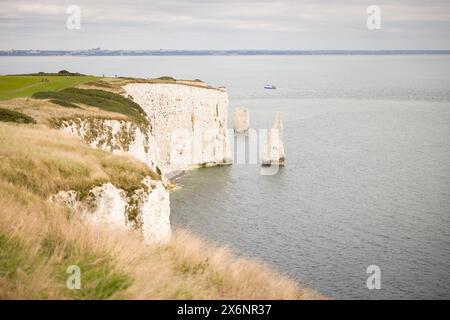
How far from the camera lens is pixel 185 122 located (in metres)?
68.2

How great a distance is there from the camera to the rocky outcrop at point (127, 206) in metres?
14.9

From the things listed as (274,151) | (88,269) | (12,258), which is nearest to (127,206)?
(88,269)

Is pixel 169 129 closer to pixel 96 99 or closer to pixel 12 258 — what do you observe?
pixel 96 99

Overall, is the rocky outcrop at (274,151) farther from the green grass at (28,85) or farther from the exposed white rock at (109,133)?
the exposed white rock at (109,133)

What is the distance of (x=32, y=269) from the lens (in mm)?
8094

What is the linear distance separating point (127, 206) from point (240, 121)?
251ft

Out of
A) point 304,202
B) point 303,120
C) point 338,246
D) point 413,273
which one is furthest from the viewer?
point 303,120

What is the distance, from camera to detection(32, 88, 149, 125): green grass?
4344cm

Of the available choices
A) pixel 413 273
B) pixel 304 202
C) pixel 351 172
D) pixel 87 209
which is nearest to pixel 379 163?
pixel 351 172

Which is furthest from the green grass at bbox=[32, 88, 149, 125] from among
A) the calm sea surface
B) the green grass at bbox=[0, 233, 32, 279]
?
the green grass at bbox=[0, 233, 32, 279]

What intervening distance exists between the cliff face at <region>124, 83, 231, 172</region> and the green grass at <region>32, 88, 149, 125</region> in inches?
379

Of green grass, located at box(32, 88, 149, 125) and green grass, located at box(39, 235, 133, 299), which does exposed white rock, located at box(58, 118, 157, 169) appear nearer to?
green grass, located at box(32, 88, 149, 125)
